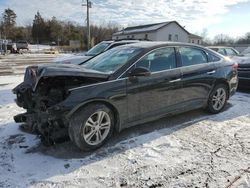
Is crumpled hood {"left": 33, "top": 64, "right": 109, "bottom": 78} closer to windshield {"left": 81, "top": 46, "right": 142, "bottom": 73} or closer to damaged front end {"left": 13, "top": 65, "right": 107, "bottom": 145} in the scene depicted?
damaged front end {"left": 13, "top": 65, "right": 107, "bottom": 145}

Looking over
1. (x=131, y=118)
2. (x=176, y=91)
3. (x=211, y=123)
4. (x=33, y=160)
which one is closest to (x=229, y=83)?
(x=211, y=123)

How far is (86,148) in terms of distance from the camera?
4.00 metres

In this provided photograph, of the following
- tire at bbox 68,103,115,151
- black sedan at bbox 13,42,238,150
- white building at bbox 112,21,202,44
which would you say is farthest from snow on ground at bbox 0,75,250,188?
white building at bbox 112,21,202,44

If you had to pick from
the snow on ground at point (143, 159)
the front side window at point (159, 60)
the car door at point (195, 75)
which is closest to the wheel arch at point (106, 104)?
the snow on ground at point (143, 159)

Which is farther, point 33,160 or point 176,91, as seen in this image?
point 176,91

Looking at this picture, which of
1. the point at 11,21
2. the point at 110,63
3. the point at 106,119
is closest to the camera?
the point at 106,119

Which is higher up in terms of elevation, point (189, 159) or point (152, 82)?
point (152, 82)

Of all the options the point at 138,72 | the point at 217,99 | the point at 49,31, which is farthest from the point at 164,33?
the point at 138,72

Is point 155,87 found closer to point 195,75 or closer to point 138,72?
point 138,72

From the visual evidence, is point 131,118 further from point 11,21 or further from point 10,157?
point 11,21

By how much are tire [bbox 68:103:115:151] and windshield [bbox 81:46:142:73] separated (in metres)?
0.73

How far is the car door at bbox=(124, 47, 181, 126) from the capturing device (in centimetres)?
439

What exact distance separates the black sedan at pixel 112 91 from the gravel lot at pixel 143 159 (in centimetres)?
29

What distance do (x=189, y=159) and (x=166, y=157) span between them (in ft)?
1.06
